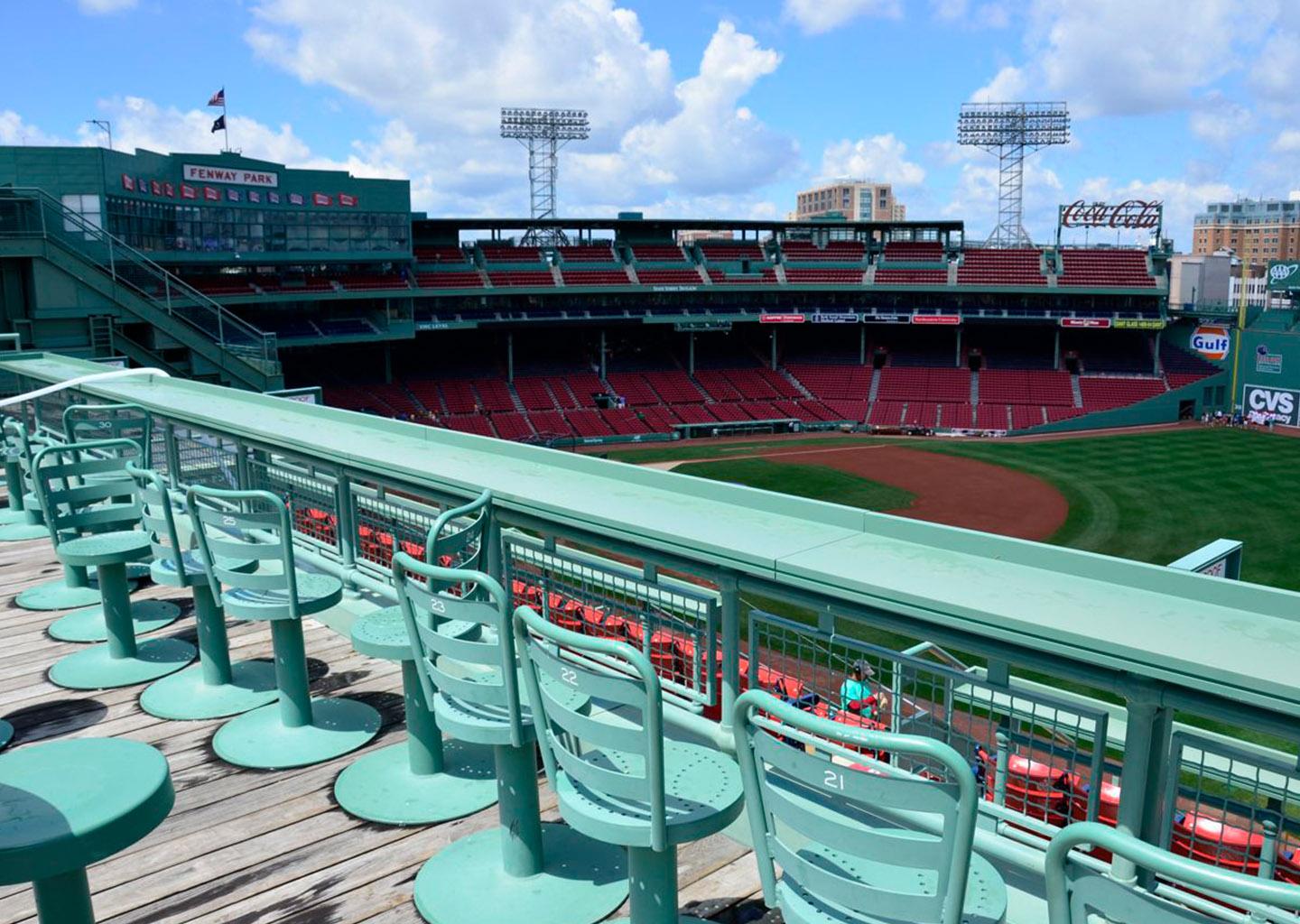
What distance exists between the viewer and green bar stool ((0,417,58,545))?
8344mm

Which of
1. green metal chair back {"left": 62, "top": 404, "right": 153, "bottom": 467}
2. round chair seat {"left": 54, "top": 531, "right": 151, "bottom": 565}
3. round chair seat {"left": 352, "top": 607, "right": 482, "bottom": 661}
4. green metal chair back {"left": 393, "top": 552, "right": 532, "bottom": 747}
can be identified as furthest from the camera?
green metal chair back {"left": 62, "top": 404, "right": 153, "bottom": 467}

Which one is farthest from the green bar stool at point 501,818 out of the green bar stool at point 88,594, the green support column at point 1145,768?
the green bar stool at point 88,594

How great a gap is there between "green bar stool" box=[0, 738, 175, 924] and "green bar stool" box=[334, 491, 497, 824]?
133 cm

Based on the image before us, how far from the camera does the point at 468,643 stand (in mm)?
3221

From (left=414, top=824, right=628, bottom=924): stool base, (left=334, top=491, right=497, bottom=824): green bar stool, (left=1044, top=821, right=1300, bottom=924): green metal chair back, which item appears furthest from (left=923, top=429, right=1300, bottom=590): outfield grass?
(left=1044, top=821, right=1300, bottom=924): green metal chair back

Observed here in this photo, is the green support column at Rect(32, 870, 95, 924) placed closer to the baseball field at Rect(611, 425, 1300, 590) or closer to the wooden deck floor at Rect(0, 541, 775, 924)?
the wooden deck floor at Rect(0, 541, 775, 924)

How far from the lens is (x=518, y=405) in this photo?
45.2 meters

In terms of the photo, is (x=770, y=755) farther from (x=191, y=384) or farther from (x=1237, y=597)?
(x=191, y=384)

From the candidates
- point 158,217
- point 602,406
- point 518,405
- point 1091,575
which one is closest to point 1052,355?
point 602,406

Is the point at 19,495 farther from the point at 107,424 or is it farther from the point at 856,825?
the point at 856,825

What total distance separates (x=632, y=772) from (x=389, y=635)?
1857 mm

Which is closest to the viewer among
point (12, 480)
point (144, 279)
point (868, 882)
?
point (868, 882)

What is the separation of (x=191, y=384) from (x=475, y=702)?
746 centimetres

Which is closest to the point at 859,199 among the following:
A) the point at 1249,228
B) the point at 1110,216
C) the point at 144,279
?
the point at 1249,228
